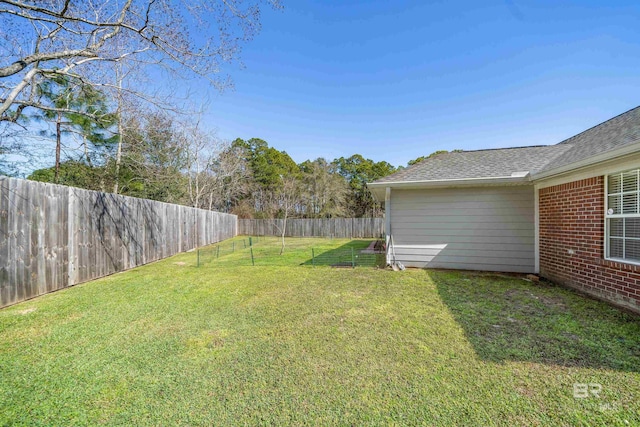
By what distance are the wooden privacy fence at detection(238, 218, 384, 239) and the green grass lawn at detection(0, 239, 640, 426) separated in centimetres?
1408

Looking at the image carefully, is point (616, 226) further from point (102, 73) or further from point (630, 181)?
point (102, 73)

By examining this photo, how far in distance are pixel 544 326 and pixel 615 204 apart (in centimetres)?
265

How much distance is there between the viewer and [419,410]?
191cm

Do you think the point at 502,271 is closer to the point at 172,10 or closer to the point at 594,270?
the point at 594,270

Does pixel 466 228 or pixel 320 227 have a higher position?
pixel 466 228

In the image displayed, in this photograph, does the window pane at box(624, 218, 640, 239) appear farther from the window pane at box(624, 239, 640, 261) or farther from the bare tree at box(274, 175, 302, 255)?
the bare tree at box(274, 175, 302, 255)

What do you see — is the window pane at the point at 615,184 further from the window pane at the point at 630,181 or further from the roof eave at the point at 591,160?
the roof eave at the point at 591,160

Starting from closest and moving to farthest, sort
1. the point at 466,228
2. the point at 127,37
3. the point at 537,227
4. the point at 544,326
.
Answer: the point at 544,326 < the point at 127,37 < the point at 537,227 < the point at 466,228

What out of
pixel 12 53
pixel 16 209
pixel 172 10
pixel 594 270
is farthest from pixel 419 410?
pixel 12 53

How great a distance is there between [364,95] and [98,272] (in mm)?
12155

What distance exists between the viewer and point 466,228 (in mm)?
6730

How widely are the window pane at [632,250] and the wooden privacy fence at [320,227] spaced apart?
13800 mm

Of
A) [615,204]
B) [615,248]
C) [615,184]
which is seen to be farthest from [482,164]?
[615,248]

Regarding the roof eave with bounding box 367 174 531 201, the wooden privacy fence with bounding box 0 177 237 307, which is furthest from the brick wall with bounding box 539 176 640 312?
the wooden privacy fence with bounding box 0 177 237 307
